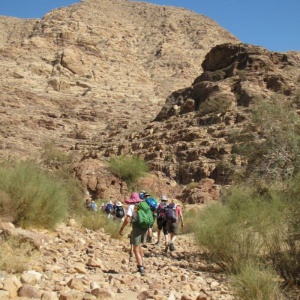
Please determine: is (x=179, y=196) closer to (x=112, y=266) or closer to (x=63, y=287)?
(x=112, y=266)

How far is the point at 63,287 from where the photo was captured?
424 centimetres

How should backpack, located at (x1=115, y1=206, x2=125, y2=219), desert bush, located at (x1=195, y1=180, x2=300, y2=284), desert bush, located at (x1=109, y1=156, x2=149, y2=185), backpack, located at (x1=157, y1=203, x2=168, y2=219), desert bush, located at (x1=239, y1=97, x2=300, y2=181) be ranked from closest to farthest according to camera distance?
desert bush, located at (x1=195, y1=180, x2=300, y2=284)
backpack, located at (x1=157, y1=203, x2=168, y2=219)
desert bush, located at (x1=239, y1=97, x2=300, y2=181)
backpack, located at (x1=115, y1=206, x2=125, y2=219)
desert bush, located at (x1=109, y1=156, x2=149, y2=185)

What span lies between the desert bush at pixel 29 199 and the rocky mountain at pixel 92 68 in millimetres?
19808

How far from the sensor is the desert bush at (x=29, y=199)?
297 inches

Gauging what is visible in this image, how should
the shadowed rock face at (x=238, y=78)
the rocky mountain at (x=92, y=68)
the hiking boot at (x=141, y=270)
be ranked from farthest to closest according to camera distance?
1. the rocky mountain at (x=92, y=68)
2. the shadowed rock face at (x=238, y=78)
3. the hiking boot at (x=141, y=270)

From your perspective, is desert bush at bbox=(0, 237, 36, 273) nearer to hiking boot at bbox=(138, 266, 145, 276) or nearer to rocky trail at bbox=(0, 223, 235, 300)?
rocky trail at bbox=(0, 223, 235, 300)

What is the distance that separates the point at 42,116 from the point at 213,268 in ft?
135

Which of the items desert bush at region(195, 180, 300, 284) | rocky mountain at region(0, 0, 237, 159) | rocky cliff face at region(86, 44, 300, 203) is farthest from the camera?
rocky mountain at region(0, 0, 237, 159)

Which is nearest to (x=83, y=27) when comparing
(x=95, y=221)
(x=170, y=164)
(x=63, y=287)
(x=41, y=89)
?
(x=41, y=89)

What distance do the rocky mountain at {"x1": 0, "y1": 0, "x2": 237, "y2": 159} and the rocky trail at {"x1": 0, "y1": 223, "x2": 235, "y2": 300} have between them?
21652 millimetres

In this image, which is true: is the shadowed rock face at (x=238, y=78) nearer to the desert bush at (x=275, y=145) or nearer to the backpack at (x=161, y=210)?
the desert bush at (x=275, y=145)

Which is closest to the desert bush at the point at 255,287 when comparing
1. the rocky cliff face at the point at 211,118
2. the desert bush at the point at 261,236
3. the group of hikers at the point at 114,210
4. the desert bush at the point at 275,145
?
the desert bush at the point at 261,236

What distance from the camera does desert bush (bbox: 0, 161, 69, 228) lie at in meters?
7.54

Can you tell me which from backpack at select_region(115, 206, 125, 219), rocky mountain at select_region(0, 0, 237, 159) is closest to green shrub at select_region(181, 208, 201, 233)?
backpack at select_region(115, 206, 125, 219)
